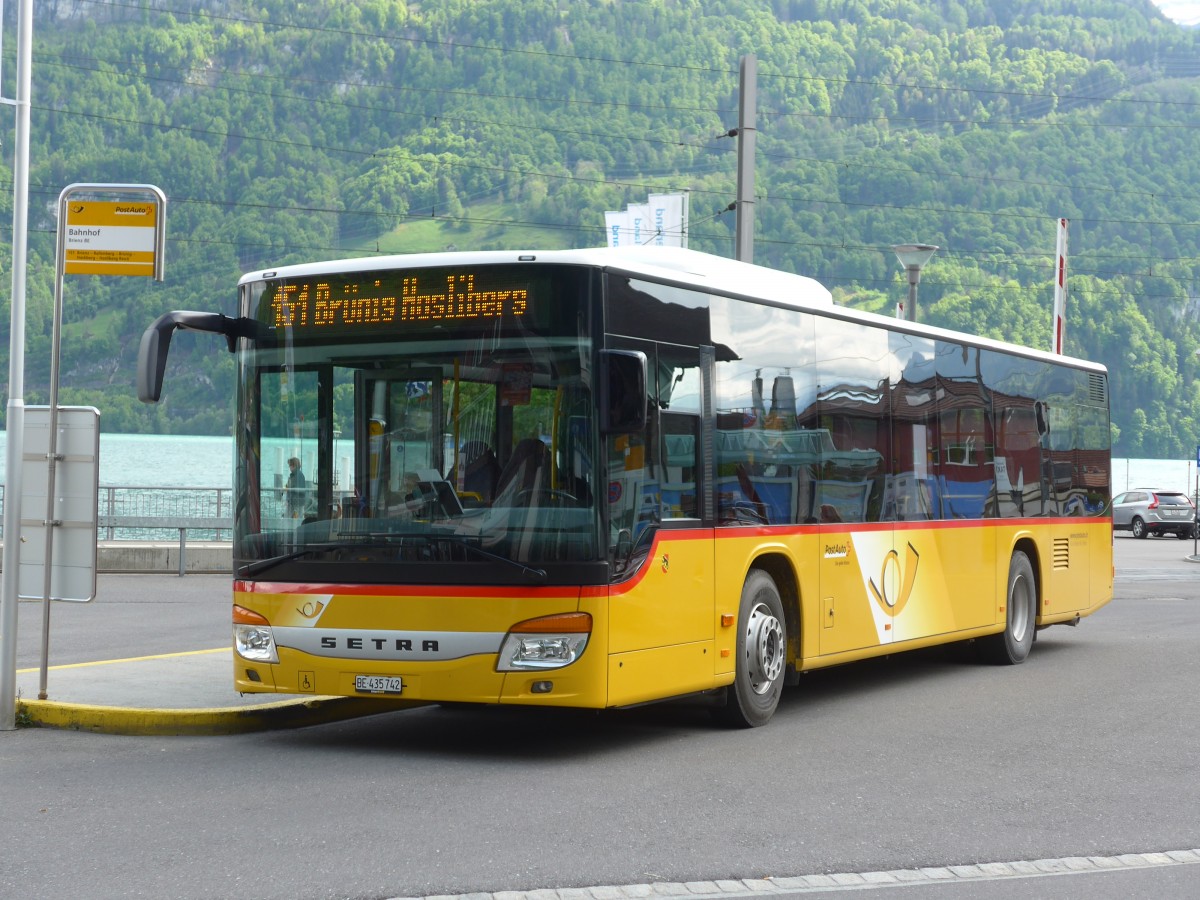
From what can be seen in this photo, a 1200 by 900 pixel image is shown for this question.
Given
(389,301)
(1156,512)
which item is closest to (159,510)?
(389,301)

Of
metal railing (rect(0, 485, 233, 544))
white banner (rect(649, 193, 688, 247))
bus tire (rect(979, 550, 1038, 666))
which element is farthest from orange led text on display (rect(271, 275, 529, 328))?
white banner (rect(649, 193, 688, 247))

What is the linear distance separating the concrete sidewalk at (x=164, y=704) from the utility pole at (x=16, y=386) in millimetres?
395

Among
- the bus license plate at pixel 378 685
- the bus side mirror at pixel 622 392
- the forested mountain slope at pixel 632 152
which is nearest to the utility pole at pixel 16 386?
the bus license plate at pixel 378 685

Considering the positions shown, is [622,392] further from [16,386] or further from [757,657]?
[16,386]

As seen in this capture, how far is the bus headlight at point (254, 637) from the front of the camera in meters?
9.74

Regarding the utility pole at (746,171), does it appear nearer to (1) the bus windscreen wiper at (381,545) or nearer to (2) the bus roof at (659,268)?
(2) the bus roof at (659,268)

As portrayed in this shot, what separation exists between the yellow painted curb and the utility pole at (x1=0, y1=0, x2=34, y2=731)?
211 millimetres

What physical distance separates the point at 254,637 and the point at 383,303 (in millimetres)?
2026

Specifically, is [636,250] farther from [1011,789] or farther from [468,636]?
[1011,789]

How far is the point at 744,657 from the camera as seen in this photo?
1069 cm

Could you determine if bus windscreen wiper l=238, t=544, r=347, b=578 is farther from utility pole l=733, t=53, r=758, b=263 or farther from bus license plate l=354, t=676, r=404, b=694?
utility pole l=733, t=53, r=758, b=263

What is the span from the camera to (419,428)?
31.1 ft

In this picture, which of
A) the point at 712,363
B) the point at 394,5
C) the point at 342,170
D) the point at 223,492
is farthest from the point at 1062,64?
the point at 712,363

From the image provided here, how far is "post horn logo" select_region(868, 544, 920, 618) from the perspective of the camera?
1265 cm
